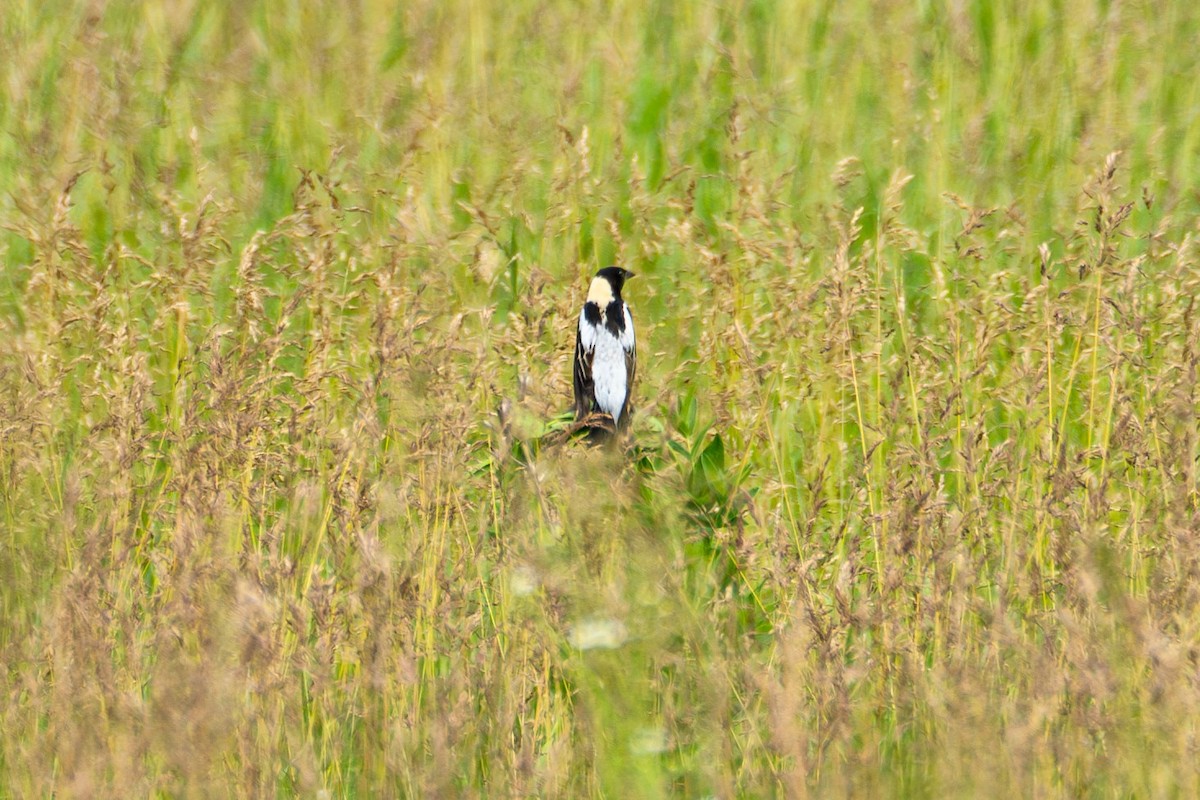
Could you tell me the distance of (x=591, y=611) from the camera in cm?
222

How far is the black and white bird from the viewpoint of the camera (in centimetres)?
394

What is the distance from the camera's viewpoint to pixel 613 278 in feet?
13.8

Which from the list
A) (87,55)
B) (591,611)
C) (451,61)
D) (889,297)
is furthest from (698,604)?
(87,55)

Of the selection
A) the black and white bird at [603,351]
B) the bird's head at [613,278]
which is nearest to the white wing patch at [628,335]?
the black and white bird at [603,351]

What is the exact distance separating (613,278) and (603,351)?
0.28m

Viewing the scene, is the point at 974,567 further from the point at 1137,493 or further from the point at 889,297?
the point at 889,297

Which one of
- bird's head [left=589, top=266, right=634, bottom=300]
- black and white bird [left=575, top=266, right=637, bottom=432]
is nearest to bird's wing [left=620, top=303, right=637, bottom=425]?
black and white bird [left=575, top=266, right=637, bottom=432]

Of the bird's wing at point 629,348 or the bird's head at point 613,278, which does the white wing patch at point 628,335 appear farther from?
the bird's head at point 613,278

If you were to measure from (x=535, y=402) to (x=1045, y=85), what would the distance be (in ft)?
12.3

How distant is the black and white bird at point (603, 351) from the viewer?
3943 mm

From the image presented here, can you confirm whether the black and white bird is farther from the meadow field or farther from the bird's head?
the meadow field

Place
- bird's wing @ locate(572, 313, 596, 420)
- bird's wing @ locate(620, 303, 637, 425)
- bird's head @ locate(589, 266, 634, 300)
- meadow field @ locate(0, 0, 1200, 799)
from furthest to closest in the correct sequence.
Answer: bird's head @ locate(589, 266, 634, 300) → bird's wing @ locate(572, 313, 596, 420) → bird's wing @ locate(620, 303, 637, 425) → meadow field @ locate(0, 0, 1200, 799)

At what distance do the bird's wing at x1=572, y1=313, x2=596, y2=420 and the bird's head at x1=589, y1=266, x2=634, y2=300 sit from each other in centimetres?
20

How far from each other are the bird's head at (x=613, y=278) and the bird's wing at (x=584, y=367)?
0.20 metres
